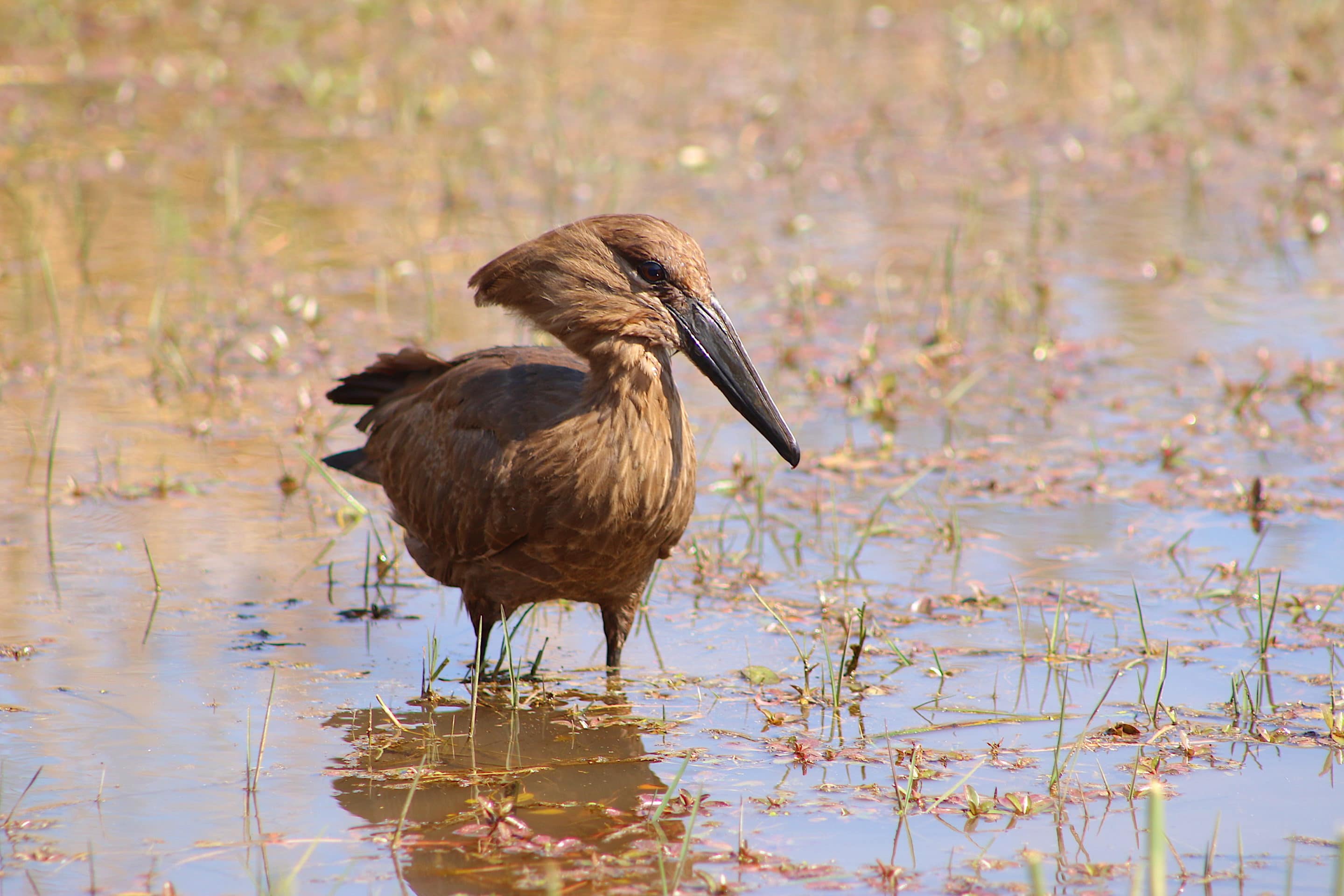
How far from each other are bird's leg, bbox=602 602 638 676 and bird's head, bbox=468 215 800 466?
671 mm

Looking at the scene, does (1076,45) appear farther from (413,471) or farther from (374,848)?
(374,848)

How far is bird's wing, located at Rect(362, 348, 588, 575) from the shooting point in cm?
443

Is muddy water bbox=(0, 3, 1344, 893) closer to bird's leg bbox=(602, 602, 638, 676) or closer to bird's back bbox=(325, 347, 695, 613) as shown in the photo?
bird's leg bbox=(602, 602, 638, 676)

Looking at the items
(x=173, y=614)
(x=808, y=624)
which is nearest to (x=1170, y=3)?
(x=808, y=624)

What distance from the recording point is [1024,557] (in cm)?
561

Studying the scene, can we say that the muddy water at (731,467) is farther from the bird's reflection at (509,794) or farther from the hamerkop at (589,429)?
the hamerkop at (589,429)

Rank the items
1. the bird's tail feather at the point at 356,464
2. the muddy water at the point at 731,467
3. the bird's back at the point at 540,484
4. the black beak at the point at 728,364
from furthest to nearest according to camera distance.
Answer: the bird's tail feather at the point at 356,464 < the black beak at the point at 728,364 < the bird's back at the point at 540,484 < the muddy water at the point at 731,467

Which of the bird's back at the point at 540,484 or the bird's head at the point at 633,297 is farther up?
the bird's head at the point at 633,297

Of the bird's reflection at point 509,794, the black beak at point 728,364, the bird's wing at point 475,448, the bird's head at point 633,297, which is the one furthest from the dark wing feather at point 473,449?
the bird's reflection at point 509,794

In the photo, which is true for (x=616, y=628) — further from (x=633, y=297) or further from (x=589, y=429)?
(x=633, y=297)

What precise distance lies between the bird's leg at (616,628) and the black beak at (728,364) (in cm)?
66

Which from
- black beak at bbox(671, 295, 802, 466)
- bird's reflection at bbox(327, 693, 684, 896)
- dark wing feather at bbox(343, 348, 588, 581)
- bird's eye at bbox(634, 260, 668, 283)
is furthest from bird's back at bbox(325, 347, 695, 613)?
bird's reflection at bbox(327, 693, 684, 896)

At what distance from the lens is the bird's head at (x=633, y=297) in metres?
4.42

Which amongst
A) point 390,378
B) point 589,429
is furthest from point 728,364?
point 390,378
